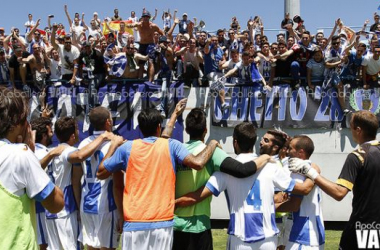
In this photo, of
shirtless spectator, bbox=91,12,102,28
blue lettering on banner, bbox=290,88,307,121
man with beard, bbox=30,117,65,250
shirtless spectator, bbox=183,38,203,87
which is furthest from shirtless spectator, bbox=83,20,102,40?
man with beard, bbox=30,117,65,250

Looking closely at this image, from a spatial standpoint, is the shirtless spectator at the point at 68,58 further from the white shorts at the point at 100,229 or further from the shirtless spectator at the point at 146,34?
the white shorts at the point at 100,229

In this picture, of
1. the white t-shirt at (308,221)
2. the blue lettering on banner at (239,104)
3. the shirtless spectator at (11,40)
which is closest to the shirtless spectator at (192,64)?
the blue lettering on banner at (239,104)

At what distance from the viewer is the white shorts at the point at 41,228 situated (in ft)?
18.7

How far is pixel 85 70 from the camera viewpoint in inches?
468

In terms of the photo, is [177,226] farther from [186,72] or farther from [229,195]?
[186,72]

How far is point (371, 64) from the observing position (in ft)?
35.6

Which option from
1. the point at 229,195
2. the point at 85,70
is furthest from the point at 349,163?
the point at 85,70

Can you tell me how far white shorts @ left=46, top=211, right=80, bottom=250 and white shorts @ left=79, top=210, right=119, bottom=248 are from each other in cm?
19

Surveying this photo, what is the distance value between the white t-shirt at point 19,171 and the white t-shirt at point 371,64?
380 inches

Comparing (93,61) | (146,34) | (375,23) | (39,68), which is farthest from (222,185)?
(375,23)

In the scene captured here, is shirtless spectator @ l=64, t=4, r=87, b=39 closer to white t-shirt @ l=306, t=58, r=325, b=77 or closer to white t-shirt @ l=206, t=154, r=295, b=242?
white t-shirt @ l=306, t=58, r=325, b=77

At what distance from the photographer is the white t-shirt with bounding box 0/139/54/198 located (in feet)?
8.83

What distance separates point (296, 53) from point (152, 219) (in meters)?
8.20
